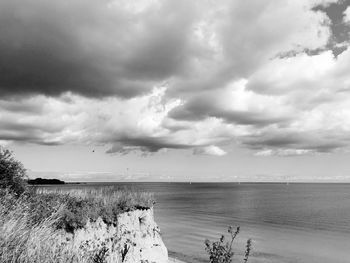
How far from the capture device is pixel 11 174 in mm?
18984

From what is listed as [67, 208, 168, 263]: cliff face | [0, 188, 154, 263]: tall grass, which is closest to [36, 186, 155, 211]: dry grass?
[0, 188, 154, 263]: tall grass

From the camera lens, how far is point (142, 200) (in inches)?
995

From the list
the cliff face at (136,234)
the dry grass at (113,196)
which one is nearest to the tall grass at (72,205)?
the dry grass at (113,196)

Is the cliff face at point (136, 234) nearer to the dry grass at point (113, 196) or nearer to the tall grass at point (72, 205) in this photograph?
the tall grass at point (72, 205)

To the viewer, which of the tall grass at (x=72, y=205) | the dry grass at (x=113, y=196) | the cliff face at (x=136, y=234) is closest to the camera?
the tall grass at (x=72, y=205)

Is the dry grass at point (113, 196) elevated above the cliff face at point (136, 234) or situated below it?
above

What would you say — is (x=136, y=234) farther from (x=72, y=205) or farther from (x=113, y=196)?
(x=72, y=205)

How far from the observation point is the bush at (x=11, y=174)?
18469 millimetres

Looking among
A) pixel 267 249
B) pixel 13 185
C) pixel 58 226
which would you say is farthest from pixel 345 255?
pixel 13 185

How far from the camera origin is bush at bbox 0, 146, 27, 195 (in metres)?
18.5

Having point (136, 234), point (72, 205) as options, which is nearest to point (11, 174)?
point (72, 205)

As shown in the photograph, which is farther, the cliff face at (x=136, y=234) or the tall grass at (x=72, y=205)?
the cliff face at (x=136, y=234)

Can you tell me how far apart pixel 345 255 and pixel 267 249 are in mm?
7667

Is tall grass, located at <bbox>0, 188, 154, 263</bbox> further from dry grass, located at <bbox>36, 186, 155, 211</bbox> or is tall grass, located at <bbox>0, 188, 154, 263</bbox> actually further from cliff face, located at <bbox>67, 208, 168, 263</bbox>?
cliff face, located at <bbox>67, 208, 168, 263</bbox>
